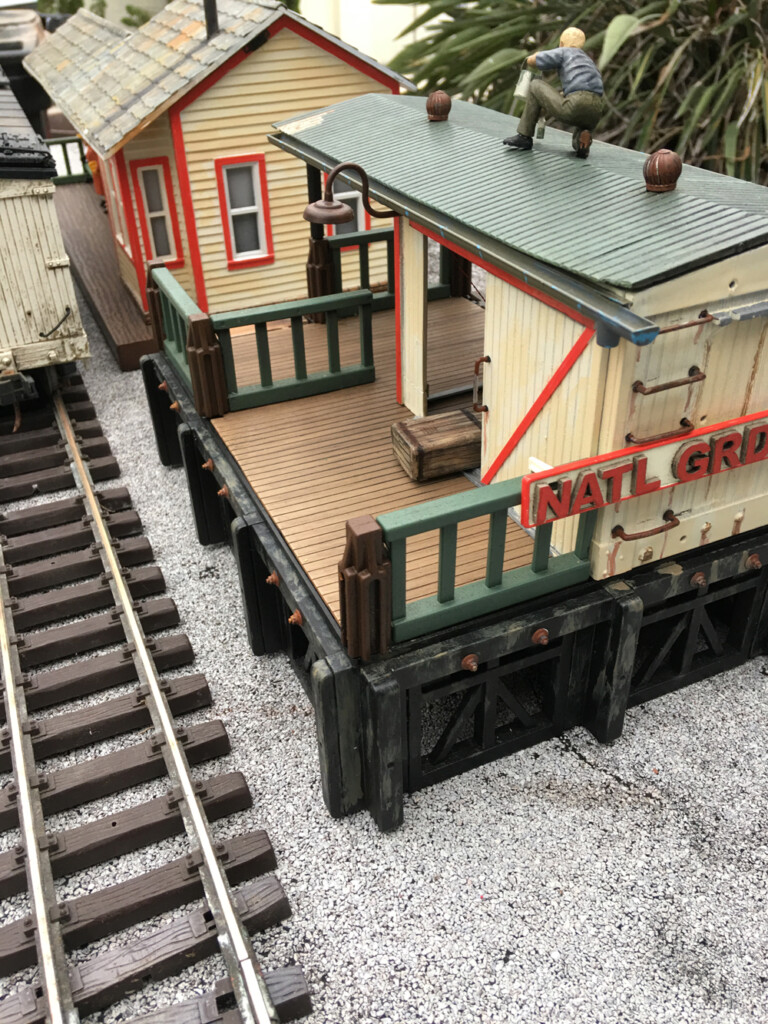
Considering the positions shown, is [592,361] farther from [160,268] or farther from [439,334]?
[160,268]

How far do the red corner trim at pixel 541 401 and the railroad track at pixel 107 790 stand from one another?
113 inches

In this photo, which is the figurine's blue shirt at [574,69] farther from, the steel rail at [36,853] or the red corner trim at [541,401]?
the steel rail at [36,853]

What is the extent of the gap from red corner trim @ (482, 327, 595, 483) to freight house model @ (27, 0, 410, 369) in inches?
274

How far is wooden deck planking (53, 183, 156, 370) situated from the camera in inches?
484

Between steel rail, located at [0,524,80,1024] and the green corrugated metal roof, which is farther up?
the green corrugated metal roof

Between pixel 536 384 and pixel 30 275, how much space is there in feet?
21.6

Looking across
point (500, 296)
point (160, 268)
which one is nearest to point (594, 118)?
point (500, 296)

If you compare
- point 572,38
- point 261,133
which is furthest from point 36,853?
point 261,133

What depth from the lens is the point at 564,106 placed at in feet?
19.3

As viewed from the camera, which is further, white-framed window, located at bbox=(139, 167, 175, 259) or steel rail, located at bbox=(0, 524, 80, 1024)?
white-framed window, located at bbox=(139, 167, 175, 259)

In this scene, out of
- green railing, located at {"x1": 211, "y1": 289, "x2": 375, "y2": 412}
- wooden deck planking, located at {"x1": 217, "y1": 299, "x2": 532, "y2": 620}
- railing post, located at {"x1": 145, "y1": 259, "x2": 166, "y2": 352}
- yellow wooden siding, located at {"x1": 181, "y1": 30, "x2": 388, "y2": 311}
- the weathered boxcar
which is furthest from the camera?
yellow wooden siding, located at {"x1": 181, "y1": 30, "x2": 388, "y2": 311}

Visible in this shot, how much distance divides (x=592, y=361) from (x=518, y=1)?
13.2 metres

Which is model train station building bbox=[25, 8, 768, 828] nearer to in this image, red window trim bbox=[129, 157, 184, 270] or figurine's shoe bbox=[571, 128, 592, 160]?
figurine's shoe bbox=[571, 128, 592, 160]

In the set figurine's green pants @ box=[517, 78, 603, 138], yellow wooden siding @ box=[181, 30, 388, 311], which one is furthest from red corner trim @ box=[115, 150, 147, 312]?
figurine's green pants @ box=[517, 78, 603, 138]
